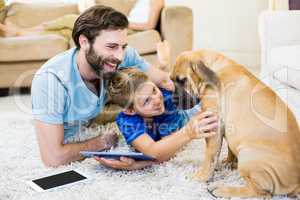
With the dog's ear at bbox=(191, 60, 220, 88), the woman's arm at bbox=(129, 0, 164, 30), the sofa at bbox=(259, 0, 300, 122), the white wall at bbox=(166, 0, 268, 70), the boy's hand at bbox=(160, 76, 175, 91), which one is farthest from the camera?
the white wall at bbox=(166, 0, 268, 70)

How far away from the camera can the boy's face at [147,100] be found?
5.83ft

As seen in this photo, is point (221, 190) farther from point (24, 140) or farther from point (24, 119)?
point (24, 119)

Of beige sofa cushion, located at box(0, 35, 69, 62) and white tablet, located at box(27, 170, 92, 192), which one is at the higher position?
beige sofa cushion, located at box(0, 35, 69, 62)

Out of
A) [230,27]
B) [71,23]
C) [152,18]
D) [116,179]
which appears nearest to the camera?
[116,179]

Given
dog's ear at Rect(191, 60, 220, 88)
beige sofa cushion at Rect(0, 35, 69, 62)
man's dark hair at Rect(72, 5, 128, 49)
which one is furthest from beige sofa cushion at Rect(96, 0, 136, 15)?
dog's ear at Rect(191, 60, 220, 88)

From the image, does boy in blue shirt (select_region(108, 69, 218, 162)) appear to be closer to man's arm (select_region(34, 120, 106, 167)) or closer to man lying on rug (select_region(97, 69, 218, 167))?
man lying on rug (select_region(97, 69, 218, 167))

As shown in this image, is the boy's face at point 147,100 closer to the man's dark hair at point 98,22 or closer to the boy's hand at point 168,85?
the boy's hand at point 168,85

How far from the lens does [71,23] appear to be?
3.56m

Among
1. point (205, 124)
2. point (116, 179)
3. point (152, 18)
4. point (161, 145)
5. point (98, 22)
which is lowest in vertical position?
point (116, 179)

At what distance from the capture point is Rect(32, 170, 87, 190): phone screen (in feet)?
5.31

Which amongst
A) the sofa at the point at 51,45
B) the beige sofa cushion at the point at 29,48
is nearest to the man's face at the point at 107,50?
the sofa at the point at 51,45

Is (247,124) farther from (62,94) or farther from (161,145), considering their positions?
(62,94)

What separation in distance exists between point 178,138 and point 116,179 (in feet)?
0.91

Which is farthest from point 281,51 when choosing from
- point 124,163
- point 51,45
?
point 51,45
